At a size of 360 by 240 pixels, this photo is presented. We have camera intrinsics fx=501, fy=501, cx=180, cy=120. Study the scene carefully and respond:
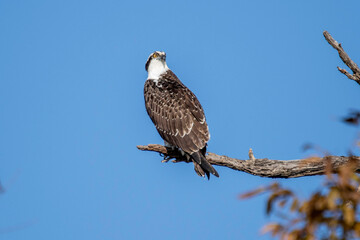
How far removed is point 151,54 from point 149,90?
1.23 meters

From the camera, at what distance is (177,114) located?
9359 millimetres

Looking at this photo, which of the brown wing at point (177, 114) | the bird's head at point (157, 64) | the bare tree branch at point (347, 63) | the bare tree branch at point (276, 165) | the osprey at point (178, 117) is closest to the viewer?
the bare tree branch at point (347, 63)

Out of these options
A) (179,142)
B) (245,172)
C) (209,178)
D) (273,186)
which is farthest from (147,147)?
(273,186)

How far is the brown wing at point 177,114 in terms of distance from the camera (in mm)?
8889

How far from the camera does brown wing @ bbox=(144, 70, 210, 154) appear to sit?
8.89 metres

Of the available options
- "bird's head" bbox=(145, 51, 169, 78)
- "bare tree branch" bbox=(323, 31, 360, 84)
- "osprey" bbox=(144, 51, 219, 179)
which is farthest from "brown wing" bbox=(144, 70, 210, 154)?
"bare tree branch" bbox=(323, 31, 360, 84)

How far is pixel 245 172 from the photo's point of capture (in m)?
8.22

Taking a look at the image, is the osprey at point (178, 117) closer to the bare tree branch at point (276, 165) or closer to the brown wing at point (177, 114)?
the brown wing at point (177, 114)

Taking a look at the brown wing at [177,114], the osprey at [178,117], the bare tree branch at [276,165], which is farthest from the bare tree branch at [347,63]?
the brown wing at [177,114]

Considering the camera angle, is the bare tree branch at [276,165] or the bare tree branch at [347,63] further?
the bare tree branch at [276,165]

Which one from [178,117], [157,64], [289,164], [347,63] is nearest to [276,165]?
[289,164]

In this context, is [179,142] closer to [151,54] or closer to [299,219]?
[151,54]

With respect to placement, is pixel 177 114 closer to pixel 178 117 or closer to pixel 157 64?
pixel 178 117

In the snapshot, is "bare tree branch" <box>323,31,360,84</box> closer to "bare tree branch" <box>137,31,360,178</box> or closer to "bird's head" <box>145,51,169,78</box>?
"bare tree branch" <box>137,31,360,178</box>
